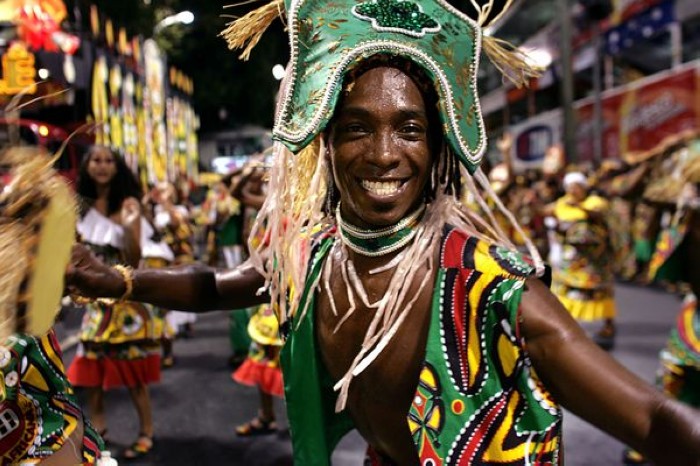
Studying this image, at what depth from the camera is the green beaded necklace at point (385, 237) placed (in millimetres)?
1566

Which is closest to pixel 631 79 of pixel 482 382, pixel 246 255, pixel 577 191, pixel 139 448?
pixel 577 191

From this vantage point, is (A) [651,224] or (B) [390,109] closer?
(B) [390,109]

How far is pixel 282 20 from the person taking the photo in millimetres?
1691

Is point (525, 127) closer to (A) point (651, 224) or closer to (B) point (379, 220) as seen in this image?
(A) point (651, 224)

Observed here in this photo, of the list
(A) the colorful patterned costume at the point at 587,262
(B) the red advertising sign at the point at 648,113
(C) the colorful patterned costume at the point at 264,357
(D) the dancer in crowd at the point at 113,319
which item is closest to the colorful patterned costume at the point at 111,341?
(D) the dancer in crowd at the point at 113,319

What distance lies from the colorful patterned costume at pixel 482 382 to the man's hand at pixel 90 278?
2.82ft

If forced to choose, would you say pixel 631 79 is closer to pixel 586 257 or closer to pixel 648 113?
pixel 648 113

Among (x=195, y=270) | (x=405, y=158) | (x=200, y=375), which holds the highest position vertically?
(x=405, y=158)

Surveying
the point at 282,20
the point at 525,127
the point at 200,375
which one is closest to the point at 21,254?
the point at 282,20

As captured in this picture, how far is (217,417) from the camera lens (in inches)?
195

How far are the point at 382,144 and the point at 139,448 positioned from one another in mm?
3466

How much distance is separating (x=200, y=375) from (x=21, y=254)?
5.08 metres

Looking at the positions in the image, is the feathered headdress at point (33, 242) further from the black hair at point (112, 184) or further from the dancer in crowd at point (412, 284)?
the black hair at point (112, 184)

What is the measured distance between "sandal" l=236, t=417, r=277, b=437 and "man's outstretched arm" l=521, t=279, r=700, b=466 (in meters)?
3.59
